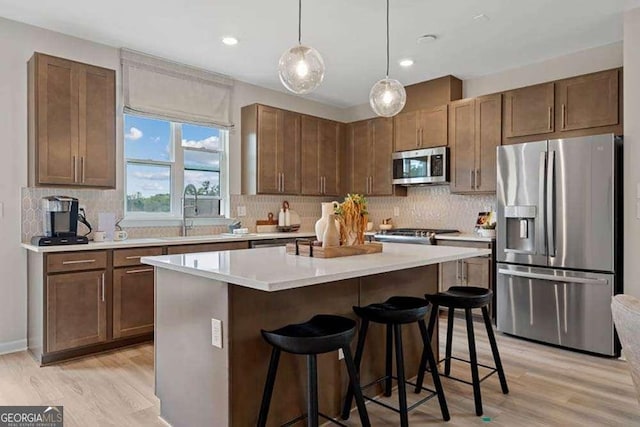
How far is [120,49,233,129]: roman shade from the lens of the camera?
419cm

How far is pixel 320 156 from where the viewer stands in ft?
18.8

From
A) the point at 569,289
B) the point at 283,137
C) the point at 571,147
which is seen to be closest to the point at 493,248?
the point at 569,289

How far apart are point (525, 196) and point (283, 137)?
2838 millimetres

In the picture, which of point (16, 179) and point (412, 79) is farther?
point (412, 79)

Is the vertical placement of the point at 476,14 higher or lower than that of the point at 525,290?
higher

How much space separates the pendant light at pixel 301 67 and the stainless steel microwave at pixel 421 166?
2.72m

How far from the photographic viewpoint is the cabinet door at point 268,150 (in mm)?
5016

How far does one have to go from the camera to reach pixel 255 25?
3635 mm

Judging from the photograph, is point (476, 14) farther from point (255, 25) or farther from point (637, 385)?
point (637, 385)

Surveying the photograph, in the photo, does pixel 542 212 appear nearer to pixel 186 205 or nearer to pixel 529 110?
pixel 529 110

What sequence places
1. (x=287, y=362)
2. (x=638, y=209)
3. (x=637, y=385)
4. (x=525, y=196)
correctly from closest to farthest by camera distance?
(x=637, y=385) < (x=287, y=362) < (x=638, y=209) < (x=525, y=196)

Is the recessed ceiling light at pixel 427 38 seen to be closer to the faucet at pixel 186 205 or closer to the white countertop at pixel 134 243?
the white countertop at pixel 134 243

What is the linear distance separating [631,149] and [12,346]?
5.32 meters

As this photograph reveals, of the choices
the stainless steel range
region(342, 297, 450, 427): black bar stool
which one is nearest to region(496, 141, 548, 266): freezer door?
the stainless steel range
